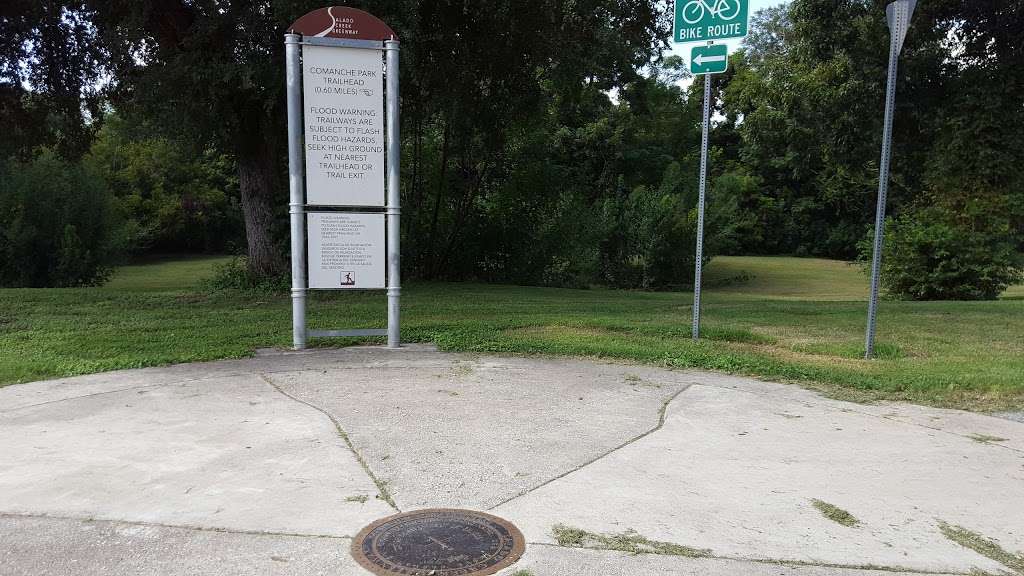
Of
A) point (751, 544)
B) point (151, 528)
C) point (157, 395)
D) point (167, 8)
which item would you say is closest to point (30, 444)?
point (157, 395)

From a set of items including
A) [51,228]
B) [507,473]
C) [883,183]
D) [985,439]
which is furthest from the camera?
[51,228]

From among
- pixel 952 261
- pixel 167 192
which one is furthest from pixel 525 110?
pixel 167 192

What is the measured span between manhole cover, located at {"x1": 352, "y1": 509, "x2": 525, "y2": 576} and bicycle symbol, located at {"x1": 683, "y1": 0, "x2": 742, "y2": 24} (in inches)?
244

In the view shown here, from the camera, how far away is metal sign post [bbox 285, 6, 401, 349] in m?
7.47

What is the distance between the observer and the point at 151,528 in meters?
3.27

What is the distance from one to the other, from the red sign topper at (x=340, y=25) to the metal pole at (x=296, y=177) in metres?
0.16

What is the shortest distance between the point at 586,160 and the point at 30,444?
32624 millimetres

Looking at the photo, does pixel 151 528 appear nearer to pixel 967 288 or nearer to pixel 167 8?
pixel 167 8

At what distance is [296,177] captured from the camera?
7.49 metres

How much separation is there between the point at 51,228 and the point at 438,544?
20.2 m

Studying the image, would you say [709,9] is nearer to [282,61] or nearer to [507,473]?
[507,473]

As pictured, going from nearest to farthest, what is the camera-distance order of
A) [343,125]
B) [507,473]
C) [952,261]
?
1. [507,473]
2. [343,125]
3. [952,261]

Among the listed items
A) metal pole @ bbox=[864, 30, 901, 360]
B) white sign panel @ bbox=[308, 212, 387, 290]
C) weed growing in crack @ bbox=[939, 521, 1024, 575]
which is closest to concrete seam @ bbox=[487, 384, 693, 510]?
weed growing in crack @ bbox=[939, 521, 1024, 575]

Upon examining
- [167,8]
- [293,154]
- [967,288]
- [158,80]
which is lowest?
[967,288]
